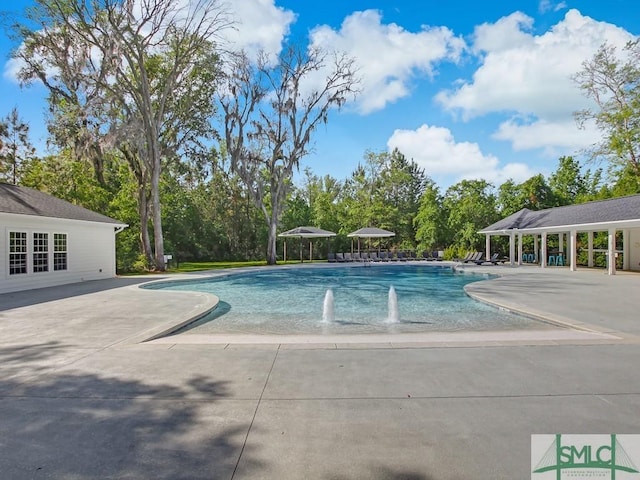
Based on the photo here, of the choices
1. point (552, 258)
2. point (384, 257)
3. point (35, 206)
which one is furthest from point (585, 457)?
point (384, 257)

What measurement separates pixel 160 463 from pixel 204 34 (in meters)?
21.2

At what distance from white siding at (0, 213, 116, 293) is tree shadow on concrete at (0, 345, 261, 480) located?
34.5 ft

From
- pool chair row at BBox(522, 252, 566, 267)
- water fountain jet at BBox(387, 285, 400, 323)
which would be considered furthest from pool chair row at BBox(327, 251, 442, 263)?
water fountain jet at BBox(387, 285, 400, 323)

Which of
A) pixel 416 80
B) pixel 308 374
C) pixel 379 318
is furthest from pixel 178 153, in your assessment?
pixel 308 374

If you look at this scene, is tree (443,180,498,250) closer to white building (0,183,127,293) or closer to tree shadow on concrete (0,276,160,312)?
white building (0,183,127,293)

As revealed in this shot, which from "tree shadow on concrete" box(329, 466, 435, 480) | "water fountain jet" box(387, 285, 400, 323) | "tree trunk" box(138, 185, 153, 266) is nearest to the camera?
"tree shadow on concrete" box(329, 466, 435, 480)

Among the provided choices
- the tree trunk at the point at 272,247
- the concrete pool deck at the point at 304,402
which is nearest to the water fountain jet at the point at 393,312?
the concrete pool deck at the point at 304,402

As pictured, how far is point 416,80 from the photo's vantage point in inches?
735

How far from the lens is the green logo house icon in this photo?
2.49 metres

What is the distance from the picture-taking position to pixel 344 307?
10.3m

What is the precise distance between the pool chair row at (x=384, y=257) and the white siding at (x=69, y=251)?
558 inches

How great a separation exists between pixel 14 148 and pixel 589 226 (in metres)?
33.8

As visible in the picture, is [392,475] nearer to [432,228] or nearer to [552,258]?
[552,258]

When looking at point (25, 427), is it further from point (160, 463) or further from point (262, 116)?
point (262, 116)
